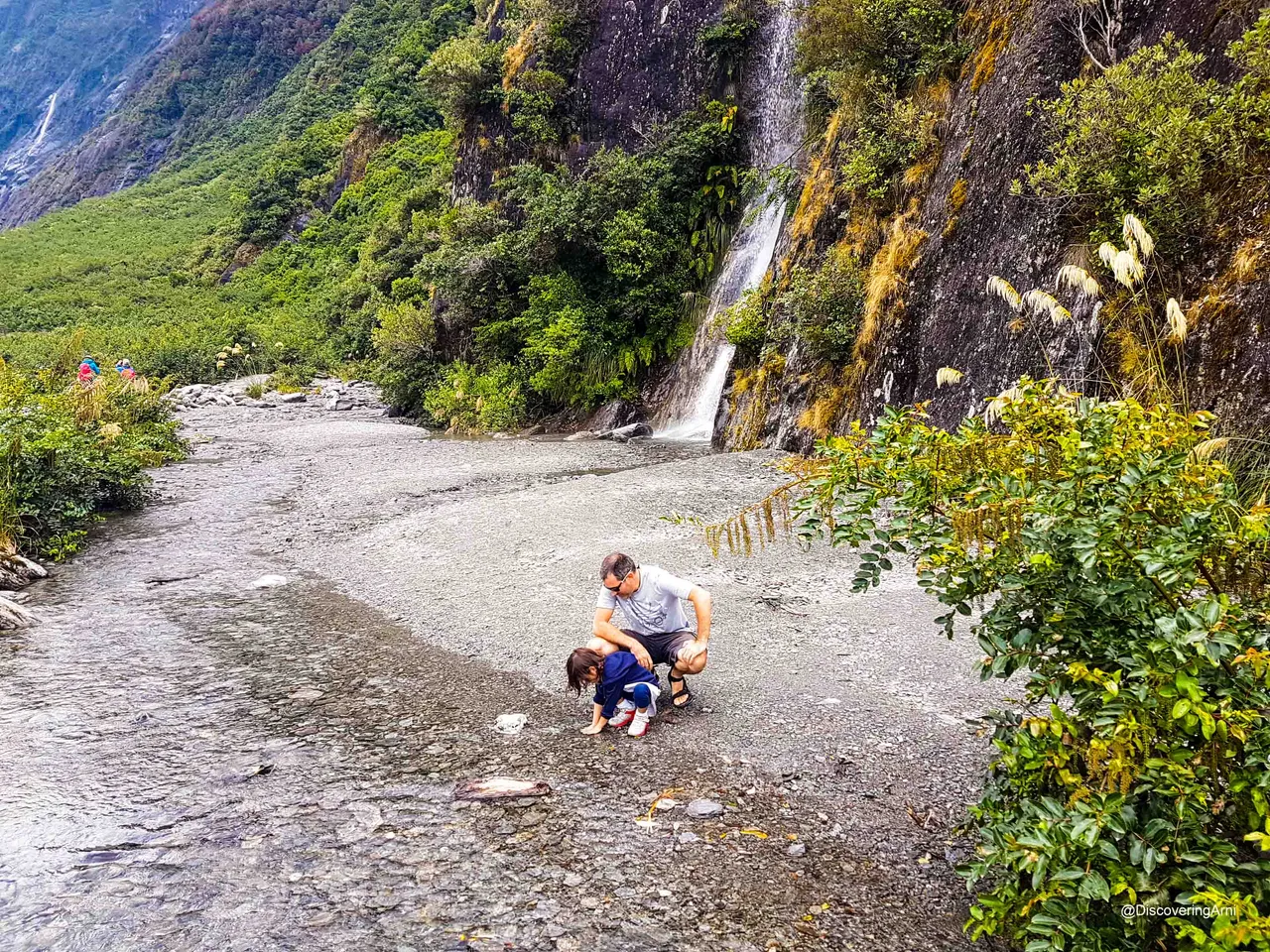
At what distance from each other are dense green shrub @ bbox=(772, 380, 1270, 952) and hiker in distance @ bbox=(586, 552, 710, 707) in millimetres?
2458

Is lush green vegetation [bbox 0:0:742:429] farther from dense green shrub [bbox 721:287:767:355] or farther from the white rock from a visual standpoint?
the white rock

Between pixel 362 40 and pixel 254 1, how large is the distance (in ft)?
159

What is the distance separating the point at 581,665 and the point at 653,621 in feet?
2.37

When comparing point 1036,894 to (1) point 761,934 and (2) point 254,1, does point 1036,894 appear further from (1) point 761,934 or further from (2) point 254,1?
(2) point 254,1

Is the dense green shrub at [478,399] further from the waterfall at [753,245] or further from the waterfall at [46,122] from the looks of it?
the waterfall at [46,122]

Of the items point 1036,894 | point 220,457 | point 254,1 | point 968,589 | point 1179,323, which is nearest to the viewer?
point 1036,894

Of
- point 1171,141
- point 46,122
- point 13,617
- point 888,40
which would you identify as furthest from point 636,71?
point 46,122

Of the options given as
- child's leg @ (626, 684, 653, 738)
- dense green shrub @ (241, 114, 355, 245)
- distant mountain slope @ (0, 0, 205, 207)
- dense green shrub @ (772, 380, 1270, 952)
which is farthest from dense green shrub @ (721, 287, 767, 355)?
distant mountain slope @ (0, 0, 205, 207)

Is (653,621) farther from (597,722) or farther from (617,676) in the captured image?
(597,722)

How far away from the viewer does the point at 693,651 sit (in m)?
5.57

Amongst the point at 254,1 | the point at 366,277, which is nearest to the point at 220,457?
the point at 366,277

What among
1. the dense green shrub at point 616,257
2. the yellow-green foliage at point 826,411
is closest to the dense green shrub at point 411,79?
the dense green shrub at point 616,257

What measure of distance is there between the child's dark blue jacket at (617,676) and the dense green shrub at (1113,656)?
2.52m

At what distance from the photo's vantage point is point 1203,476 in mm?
2830
